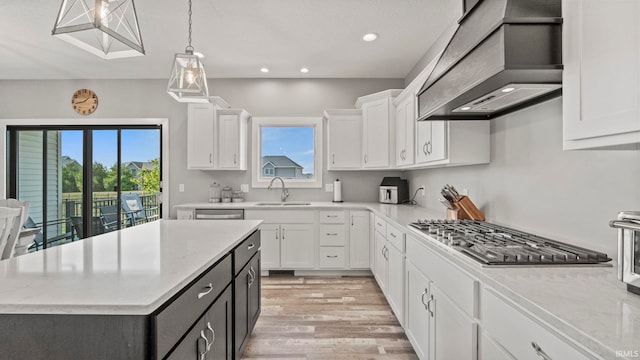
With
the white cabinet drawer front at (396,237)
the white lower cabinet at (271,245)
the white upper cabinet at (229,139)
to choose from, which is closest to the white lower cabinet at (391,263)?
the white cabinet drawer front at (396,237)

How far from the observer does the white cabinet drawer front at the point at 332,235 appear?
3771 millimetres

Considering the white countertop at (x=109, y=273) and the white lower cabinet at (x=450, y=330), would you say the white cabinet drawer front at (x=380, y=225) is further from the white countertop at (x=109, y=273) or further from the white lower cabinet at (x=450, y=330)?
the white countertop at (x=109, y=273)

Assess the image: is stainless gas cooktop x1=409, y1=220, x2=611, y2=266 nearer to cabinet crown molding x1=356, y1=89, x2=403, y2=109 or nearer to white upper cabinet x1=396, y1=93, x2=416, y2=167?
white upper cabinet x1=396, y1=93, x2=416, y2=167

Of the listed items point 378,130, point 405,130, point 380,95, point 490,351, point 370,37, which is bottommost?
point 490,351

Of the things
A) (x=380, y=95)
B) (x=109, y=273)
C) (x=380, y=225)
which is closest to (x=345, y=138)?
(x=380, y=95)

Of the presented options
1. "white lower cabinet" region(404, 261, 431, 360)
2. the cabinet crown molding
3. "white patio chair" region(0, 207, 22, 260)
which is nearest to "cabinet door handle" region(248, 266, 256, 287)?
"white lower cabinet" region(404, 261, 431, 360)

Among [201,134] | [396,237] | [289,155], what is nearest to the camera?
[396,237]

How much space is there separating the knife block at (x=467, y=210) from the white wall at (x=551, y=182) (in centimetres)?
7

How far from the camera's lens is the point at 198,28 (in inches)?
115

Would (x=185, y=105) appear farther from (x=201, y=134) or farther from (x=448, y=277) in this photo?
(x=448, y=277)

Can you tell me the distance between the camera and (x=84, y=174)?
442 cm

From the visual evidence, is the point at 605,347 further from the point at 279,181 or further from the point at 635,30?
the point at 279,181

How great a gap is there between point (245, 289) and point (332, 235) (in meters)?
1.93

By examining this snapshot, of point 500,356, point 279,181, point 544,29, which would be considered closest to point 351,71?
point 279,181
